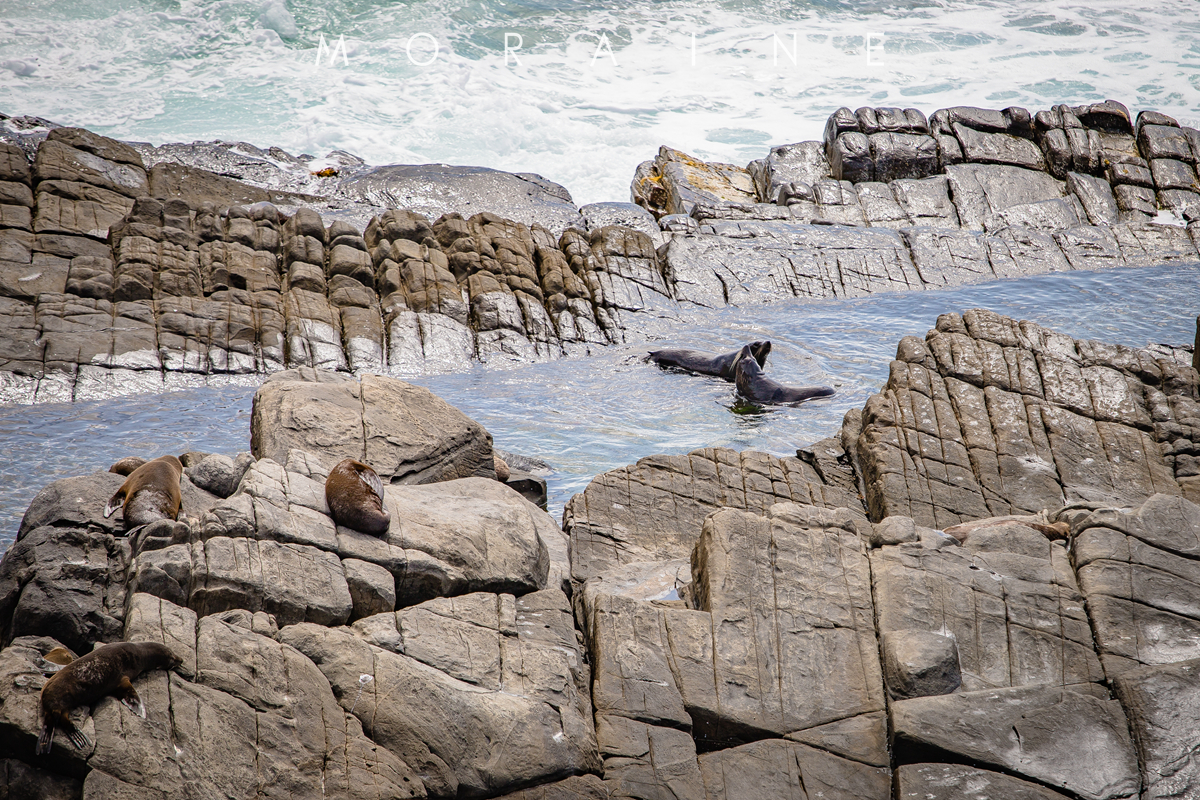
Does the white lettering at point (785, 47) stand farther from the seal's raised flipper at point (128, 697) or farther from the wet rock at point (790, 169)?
the seal's raised flipper at point (128, 697)

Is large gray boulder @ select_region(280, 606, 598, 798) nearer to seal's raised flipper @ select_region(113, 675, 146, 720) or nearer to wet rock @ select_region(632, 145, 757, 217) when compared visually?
seal's raised flipper @ select_region(113, 675, 146, 720)

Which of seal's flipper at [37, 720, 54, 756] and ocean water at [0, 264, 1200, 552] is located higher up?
seal's flipper at [37, 720, 54, 756]

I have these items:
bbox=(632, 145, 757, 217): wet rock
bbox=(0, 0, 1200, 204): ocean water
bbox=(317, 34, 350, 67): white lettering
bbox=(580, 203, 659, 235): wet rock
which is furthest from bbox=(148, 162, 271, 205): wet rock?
Result: bbox=(317, 34, 350, 67): white lettering

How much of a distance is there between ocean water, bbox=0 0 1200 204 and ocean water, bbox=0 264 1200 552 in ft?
32.0

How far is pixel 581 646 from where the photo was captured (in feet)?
18.9

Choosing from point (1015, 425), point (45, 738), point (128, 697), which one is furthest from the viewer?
point (1015, 425)

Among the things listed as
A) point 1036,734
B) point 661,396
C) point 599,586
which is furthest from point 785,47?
point 1036,734

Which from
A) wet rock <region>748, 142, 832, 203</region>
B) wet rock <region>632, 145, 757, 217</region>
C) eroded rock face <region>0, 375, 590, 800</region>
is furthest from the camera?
wet rock <region>748, 142, 832, 203</region>

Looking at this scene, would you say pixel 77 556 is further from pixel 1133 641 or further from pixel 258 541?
pixel 1133 641

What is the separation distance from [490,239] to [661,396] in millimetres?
5070

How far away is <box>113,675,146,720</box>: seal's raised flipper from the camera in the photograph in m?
4.23

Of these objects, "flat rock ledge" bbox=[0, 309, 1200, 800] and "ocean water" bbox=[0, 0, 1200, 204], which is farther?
"ocean water" bbox=[0, 0, 1200, 204]

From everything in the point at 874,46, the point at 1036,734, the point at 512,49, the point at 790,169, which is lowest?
the point at 1036,734

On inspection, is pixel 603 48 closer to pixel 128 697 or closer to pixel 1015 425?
pixel 1015 425
